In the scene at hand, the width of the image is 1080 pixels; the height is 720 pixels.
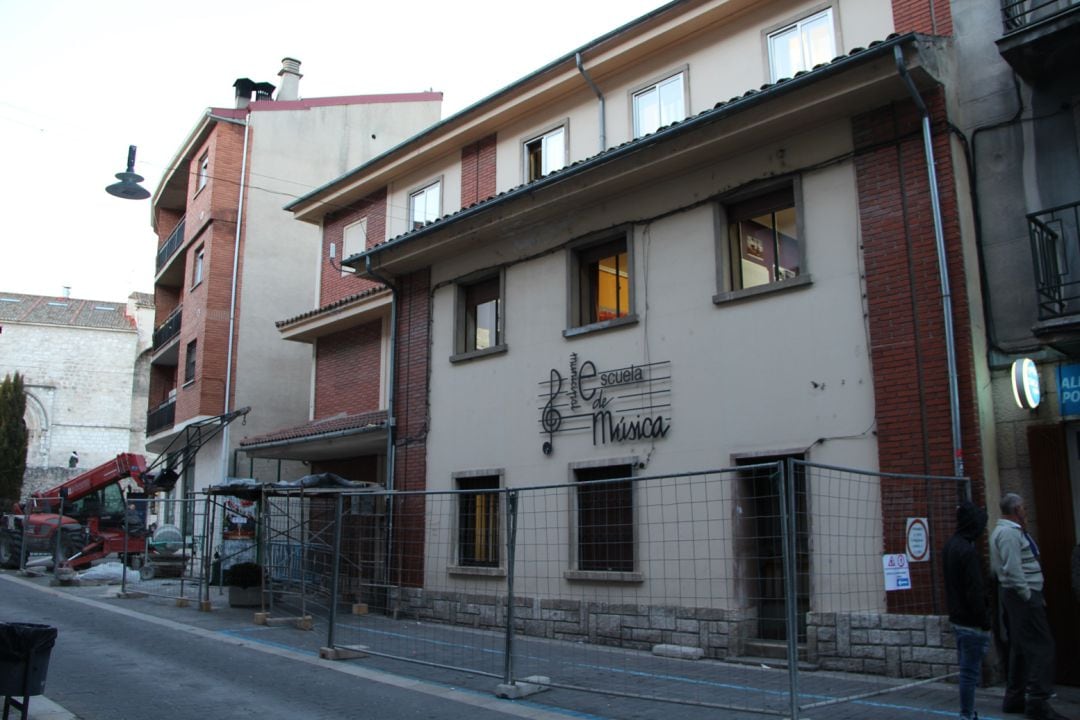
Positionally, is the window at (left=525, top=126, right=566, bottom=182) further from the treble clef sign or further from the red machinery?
the red machinery

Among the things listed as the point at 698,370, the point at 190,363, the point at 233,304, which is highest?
the point at 233,304

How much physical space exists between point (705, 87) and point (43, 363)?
51780 mm

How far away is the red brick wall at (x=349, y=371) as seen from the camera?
18312 mm

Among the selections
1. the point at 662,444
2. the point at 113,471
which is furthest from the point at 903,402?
the point at 113,471

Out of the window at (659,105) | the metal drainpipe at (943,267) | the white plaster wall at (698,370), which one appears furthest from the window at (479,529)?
the metal drainpipe at (943,267)

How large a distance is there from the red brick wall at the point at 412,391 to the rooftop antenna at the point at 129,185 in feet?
14.9

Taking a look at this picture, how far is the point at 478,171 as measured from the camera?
1648 cm

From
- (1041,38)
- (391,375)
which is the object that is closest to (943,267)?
(1041,38)

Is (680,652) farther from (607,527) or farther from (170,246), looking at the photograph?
(170,246)

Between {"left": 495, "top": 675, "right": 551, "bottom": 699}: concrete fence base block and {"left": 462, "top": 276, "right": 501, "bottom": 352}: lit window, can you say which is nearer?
{"left": 495, "top": 675, "right": 551, "bottom": 699}: concrete fence base block

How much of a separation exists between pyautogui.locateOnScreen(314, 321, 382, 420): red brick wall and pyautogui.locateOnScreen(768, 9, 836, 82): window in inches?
385

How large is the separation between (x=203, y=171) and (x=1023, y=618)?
25034 millimetres

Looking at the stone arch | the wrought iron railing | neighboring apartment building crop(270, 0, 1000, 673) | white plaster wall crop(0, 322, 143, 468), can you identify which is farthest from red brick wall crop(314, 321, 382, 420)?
the stone arch

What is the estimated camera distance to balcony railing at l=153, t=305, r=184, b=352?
27081mm
